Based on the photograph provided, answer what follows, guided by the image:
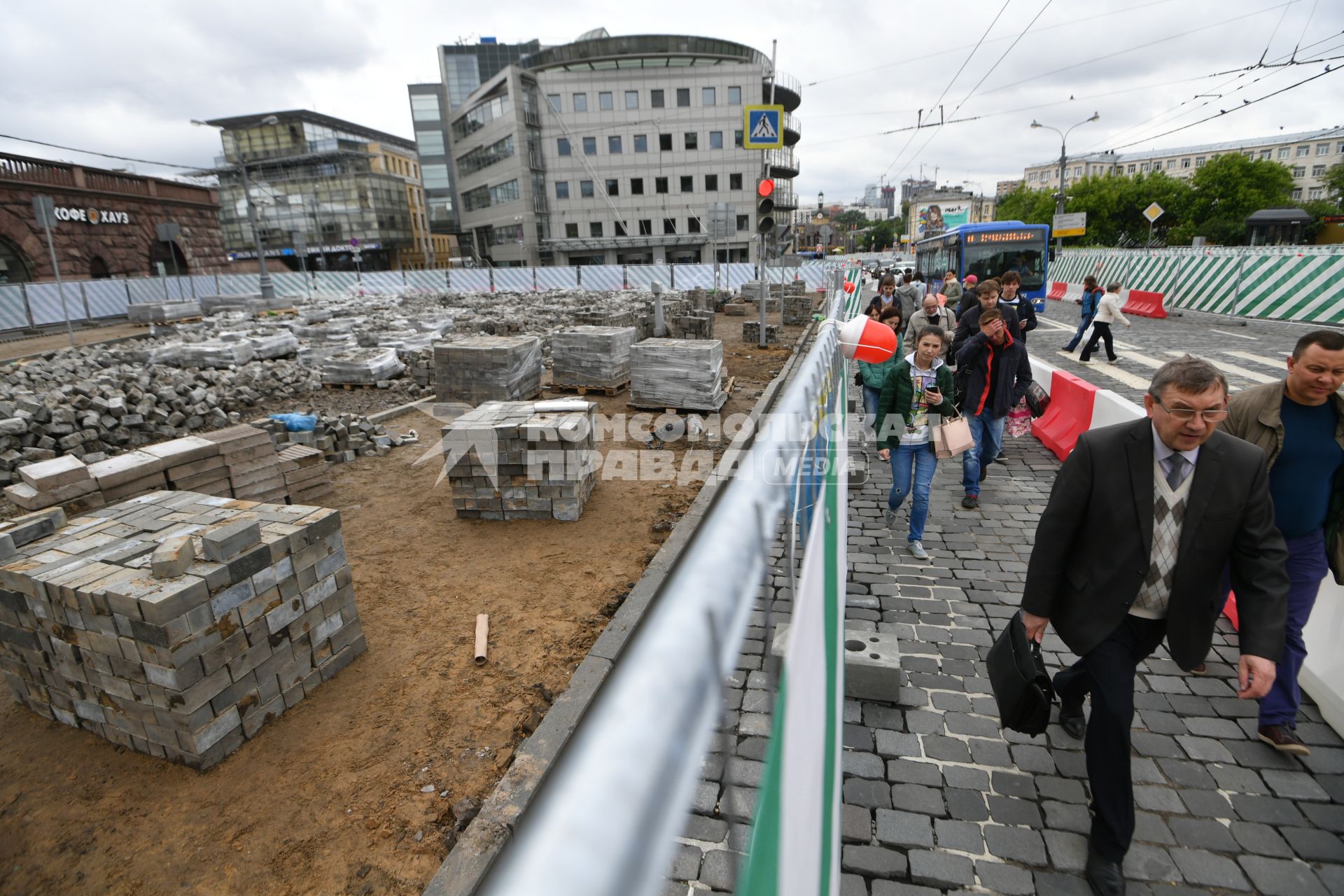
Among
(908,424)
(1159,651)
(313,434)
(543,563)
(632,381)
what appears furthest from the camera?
(632,381)

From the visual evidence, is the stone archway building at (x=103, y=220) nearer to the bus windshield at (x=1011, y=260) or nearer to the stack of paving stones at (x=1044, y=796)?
the bus windshield at (x=1011, y=260)

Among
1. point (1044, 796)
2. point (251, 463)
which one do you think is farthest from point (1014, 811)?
point (251, 463)

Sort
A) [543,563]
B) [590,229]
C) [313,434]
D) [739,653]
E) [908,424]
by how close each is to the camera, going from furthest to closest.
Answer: [590,229] → [313,434] → [543,563] → [908,424] → [739,653]

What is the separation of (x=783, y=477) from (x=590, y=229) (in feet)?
198

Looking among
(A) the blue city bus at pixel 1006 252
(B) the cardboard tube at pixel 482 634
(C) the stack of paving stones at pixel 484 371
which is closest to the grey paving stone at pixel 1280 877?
(B) the cardboard tube at pixel 482 634

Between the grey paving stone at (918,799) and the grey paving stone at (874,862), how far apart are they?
29 centimetres

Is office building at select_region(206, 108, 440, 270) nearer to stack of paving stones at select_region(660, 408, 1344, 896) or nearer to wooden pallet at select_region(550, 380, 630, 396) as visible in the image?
wooden pallet at select_region(550, 380, 630, 396)

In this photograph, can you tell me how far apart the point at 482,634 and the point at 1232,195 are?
72.1 metres

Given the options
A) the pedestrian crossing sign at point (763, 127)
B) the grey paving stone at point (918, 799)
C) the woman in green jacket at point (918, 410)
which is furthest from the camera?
the pedestrian crossing sign at point (763, 127)

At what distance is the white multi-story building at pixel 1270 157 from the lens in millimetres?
86750

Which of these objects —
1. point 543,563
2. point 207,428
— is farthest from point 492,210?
point 543,563

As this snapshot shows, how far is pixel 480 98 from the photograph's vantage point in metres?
61.8

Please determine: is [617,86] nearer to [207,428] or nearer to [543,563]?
[207,428]

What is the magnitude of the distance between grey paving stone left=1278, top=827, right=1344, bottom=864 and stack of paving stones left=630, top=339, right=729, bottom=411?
851cm
